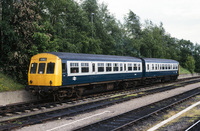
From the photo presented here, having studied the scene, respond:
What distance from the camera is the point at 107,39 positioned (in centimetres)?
3769

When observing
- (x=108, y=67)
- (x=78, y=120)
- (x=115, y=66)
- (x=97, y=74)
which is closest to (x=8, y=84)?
(x=97, y=74)

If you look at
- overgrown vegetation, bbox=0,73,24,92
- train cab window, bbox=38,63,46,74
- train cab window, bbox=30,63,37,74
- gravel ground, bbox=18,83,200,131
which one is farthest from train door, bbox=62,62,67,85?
overgrown vegetation, bbox=0,73,24,92

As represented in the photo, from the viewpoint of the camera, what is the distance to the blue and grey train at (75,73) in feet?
47.1

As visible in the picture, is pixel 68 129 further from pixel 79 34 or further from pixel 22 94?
pixel 79 34

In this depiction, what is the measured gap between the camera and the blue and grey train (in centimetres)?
1434

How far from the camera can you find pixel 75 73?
51.0ft

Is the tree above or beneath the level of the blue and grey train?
above

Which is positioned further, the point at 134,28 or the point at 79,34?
the point at 134,28

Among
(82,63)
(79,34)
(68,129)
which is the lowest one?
(68,129)

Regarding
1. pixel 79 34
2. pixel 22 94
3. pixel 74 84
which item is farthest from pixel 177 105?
pixel 79 34

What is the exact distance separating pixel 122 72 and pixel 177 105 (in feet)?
26.0

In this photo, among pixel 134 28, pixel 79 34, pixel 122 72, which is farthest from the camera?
pixel 134 28

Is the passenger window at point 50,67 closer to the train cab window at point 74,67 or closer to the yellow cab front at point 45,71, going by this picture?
the yellow cab front at point 45,71

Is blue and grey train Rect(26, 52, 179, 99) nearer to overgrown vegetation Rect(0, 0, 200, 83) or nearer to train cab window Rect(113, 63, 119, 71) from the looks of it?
train cab window Rect(113, 63, 119, 71)
